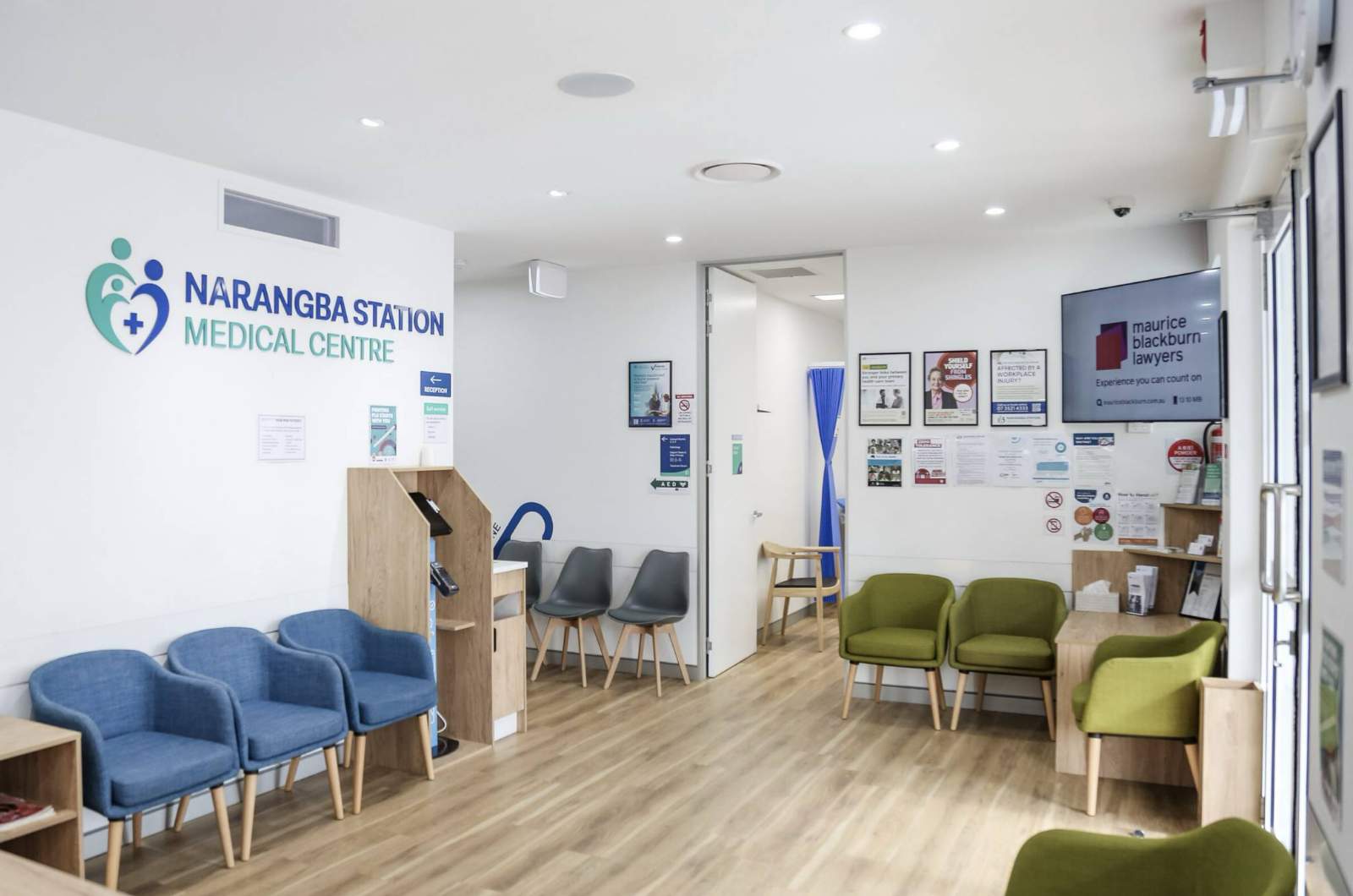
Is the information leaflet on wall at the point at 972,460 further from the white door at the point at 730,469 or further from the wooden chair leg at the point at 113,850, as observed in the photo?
the wooden chair leg at the point at 113,850

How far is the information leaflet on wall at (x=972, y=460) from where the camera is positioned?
251 inches

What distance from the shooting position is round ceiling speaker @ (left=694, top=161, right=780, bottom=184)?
15.3ft

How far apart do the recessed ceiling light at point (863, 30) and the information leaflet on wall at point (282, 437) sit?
10.6 ft

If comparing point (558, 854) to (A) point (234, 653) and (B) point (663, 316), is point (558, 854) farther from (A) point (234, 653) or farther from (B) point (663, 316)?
(B) point (663, 316)

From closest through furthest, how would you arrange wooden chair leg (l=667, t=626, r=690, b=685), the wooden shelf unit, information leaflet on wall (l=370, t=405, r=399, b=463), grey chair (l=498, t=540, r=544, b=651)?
1. the wooden shelf unit
2. information leaflet on wall (l=370, t=405, r=399, b=463)
3. wooden chair leg (l=667, t=626, r=690, b=685)
4. grey chair (l=498, t=540, r=544, b=651)

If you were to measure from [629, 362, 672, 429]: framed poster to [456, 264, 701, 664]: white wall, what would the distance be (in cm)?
6

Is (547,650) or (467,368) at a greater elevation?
(467,368)

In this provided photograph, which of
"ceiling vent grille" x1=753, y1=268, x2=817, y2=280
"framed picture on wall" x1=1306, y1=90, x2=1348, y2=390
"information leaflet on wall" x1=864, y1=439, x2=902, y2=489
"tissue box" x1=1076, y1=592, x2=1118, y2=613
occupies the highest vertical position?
"ceiling vent grille" x1=753, y1=268, x2=817, y2=280

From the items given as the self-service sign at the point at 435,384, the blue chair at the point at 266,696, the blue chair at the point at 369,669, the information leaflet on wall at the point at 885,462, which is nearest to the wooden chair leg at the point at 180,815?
the blue chair at the point at 266,696

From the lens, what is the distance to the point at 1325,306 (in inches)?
80.0

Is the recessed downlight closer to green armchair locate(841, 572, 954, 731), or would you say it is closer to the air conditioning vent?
the air conditioning vent

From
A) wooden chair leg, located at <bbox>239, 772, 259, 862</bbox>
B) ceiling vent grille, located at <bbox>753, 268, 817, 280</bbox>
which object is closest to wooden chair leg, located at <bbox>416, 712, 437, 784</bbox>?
wooden chair leg, located at <bbox>239, 772, 259, 862</bbox>

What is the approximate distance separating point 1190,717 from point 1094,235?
3.01 metres

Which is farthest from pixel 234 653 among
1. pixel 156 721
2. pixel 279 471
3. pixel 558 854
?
pixel 558 854
